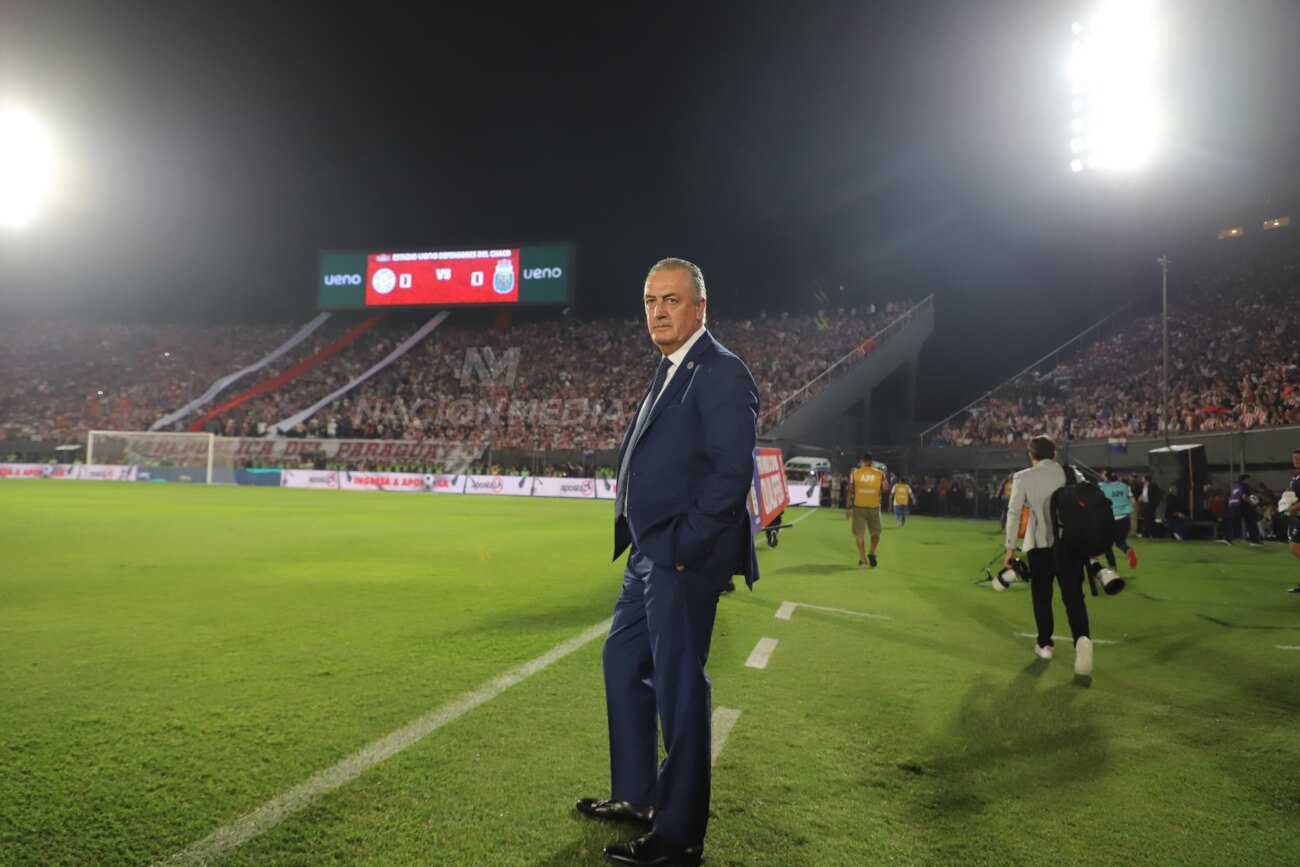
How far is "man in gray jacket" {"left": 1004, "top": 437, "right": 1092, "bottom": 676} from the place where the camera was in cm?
542

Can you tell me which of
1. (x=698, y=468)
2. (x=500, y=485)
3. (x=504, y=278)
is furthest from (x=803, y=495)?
(x=698, y=468)

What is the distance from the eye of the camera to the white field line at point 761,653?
200 inches

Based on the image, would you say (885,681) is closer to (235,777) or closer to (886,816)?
(886,816)

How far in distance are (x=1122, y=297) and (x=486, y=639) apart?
40.3m

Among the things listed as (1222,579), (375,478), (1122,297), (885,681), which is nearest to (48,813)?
(885,681)

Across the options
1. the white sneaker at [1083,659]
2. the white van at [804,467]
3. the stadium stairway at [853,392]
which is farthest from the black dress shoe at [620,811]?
the white van at [804,467]

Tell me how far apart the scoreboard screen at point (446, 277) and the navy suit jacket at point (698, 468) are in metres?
44.5

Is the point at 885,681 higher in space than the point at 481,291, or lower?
lower

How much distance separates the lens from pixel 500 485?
3481cm

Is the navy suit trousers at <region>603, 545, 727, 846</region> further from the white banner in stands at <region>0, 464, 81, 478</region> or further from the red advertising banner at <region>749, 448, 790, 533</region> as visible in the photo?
the white banner in stands at <region>0, 464, 81, 478</region>

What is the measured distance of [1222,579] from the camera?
10828 millimetres

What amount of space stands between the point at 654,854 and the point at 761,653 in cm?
318

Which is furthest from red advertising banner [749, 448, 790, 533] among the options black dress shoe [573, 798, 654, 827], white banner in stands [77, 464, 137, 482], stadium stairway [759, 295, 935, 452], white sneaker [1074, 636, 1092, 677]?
white banner in stands [77, 464, 137, 482]

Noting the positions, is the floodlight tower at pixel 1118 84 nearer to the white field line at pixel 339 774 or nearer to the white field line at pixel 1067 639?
the white field line at pixel 1067 639
